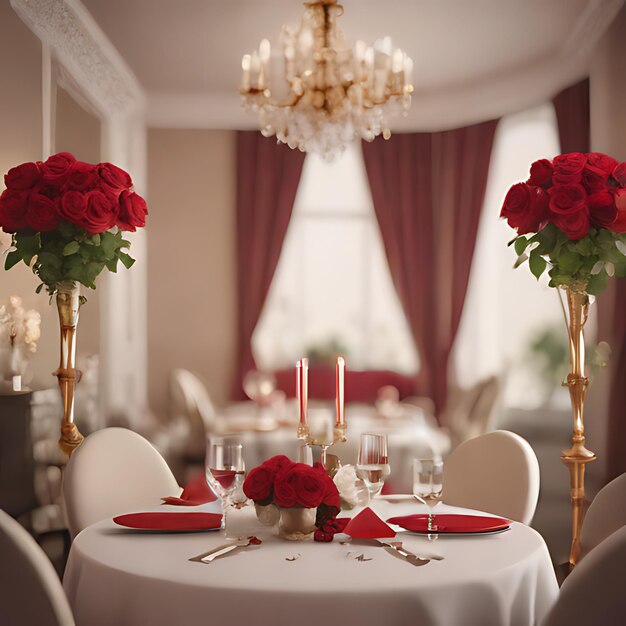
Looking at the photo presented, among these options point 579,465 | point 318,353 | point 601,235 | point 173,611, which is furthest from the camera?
point 318,353

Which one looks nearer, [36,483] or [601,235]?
[601,235]

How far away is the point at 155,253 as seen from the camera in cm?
635

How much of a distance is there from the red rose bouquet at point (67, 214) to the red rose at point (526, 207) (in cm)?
140

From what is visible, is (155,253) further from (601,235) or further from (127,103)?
(601,235)

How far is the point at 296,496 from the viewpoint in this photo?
5.90 feet

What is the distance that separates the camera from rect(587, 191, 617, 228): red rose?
9.52 ft

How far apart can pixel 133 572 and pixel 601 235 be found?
2.08m

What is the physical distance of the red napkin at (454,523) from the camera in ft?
6.32

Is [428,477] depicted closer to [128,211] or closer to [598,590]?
[598,590]

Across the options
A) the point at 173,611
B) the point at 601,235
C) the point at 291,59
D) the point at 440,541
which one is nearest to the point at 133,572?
the point at 173,611

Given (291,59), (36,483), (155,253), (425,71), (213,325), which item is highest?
(425,71)

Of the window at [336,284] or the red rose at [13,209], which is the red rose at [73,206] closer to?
the red rose at [13,209]

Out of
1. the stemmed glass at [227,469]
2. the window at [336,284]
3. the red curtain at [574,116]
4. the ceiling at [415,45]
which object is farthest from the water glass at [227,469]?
the window at [336,284]

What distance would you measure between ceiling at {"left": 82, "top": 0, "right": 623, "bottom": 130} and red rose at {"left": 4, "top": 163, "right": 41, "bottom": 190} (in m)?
2.11
